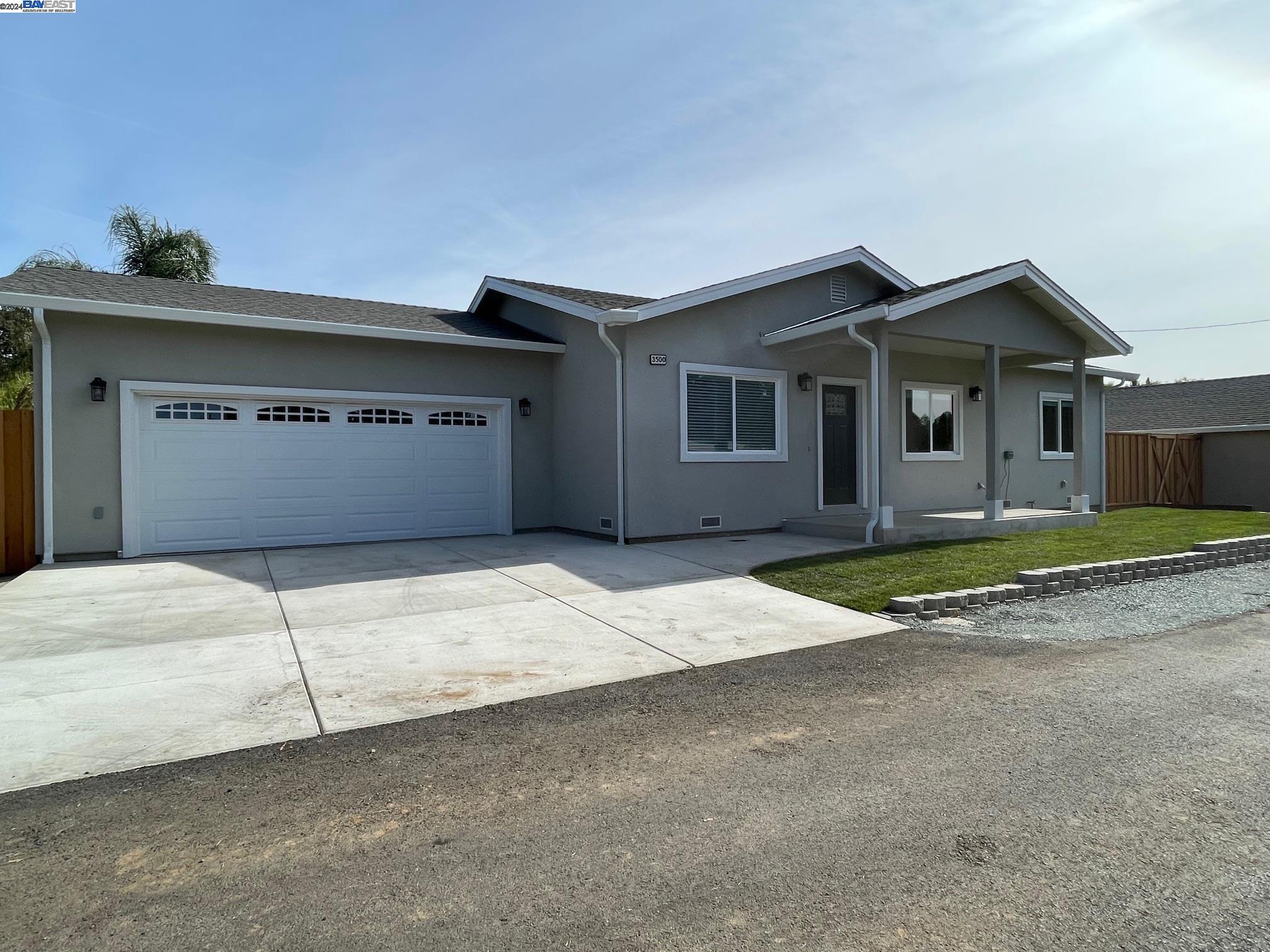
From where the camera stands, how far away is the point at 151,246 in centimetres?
2012

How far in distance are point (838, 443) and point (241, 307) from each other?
952 centimetres

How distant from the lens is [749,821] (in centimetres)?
291

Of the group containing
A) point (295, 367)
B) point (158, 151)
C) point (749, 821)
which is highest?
point (158, 151)

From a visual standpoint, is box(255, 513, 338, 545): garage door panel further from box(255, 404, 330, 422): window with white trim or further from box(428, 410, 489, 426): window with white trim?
box(428, 410, 489, 426): window with white trim

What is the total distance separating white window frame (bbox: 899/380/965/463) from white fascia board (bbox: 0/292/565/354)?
6257 millimetres

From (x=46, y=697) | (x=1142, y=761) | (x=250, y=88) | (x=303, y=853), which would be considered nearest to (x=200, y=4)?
(x=250, y=88)

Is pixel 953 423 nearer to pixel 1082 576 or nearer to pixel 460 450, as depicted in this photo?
pixel 1082 576

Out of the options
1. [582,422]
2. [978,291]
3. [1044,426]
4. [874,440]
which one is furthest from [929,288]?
[1044,426]

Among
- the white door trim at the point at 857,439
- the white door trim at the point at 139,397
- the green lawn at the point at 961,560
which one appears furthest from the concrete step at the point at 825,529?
the white door trim at the point at 139,397

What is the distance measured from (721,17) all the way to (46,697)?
9.59m

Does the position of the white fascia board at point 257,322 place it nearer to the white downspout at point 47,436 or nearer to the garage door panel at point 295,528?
the white downspout at point 47,436

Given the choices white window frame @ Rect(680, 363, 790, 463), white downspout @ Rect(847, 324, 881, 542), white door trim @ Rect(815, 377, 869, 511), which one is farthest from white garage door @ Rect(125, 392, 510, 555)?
white downspout @ Rect(847, 324, 881, 542)

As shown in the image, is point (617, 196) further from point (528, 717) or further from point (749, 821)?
point (749, 821)

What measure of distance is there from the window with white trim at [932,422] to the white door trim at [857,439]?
105cm
